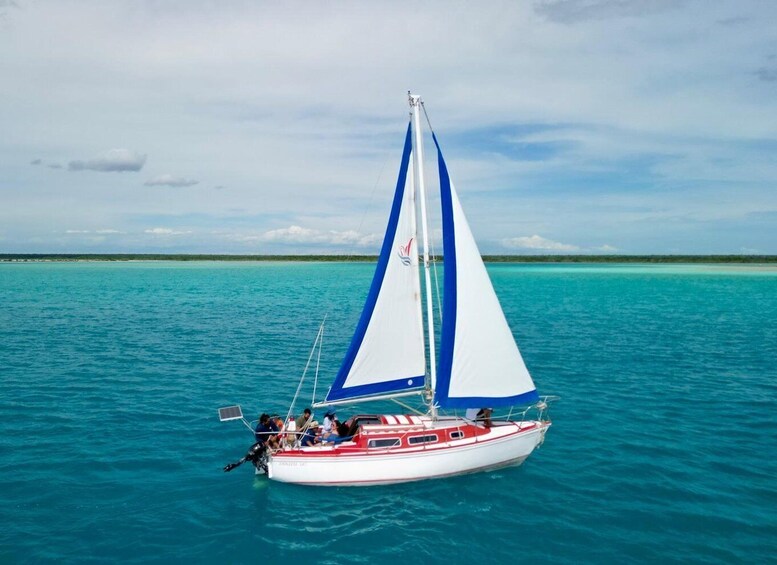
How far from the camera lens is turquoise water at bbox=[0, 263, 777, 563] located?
638 inches

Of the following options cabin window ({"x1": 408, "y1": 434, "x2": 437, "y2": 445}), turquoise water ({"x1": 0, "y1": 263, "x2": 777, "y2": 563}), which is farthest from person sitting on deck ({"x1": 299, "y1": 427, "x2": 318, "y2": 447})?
cabin window ({"x1": 408, "y1": 434, "x2": 437, "y2": 445})

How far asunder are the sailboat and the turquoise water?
3.08ft

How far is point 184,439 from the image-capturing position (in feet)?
78.7

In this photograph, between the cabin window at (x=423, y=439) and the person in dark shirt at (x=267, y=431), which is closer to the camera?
the person in dark shirt at (x=267, y=431)

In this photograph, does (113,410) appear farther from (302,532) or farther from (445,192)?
(445,192)

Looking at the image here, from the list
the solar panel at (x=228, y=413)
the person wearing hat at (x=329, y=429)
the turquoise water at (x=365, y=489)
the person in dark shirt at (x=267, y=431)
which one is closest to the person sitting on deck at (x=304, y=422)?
the person wearing hat at (x=329, y=429)

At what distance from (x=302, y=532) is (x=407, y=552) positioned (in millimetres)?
3435

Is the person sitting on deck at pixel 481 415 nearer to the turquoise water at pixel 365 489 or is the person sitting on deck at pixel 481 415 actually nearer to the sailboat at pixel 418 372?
the sailboat at pixel 418 372

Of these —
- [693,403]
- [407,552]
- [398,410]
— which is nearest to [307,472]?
[407,552]

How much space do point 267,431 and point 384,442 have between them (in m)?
4.43

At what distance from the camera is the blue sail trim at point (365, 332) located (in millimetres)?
20062

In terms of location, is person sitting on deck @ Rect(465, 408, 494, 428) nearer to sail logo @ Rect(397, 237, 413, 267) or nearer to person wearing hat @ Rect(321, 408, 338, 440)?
person wearing hat @ Rect(321, 408, 338, 440)

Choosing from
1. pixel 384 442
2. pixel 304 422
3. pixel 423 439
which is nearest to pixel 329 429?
pixel 304 422

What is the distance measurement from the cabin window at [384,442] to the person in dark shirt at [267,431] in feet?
11.7
